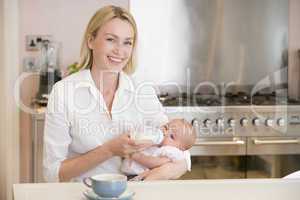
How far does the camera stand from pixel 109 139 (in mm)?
2219

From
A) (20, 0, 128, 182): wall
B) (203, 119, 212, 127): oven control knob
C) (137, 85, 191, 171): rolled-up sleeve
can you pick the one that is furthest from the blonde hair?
(203, 119, 212, 127): oven control knob

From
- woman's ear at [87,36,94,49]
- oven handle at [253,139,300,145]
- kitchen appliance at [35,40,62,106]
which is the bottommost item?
oven handle at [253,139,300,145]

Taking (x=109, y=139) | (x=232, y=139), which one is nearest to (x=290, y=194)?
(x=109, y=139)

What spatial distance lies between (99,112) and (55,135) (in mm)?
206

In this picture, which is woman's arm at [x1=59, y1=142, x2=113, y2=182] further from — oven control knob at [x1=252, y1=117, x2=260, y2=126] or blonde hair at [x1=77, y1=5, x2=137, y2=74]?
oven control knob at [x1=252, y1=117, x2=260, y2=126]

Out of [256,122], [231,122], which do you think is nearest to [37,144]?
[231,122]

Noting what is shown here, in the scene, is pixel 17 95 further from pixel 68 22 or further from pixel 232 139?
pixel 232 139

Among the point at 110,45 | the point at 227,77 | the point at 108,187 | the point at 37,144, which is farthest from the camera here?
the point at 227,77

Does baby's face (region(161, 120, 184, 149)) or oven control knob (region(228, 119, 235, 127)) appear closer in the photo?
baby's face (region(161, 120, 184, 149))

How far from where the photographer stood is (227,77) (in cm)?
309

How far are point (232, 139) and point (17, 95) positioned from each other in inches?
43.0

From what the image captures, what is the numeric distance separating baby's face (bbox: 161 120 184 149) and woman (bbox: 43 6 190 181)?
4cm

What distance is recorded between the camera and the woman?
2174 millimetres

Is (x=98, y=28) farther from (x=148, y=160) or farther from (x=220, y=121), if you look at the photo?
(x=220, y=121)
